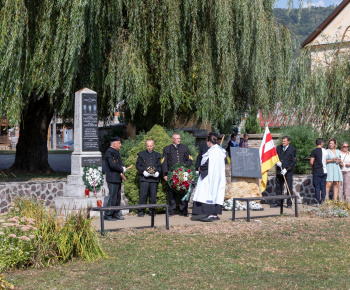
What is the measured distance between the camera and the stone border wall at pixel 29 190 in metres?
11.9

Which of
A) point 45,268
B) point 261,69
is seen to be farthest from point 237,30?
point 45,268

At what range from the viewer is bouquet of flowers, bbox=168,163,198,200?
1102 centimetres

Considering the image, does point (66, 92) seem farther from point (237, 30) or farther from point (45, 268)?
point (45, 268)

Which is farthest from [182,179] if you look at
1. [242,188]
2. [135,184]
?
[242,188]

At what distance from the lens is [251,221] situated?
1059 cm

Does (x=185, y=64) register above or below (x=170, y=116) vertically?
above

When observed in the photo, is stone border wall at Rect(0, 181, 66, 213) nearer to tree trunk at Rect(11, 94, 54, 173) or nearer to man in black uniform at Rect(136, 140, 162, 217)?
man in black uniform at Rect(136, 140, 162, 217)

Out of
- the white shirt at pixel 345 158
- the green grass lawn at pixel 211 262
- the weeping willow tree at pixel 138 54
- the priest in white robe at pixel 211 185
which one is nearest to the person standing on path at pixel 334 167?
the white shirt at pixel 345 158

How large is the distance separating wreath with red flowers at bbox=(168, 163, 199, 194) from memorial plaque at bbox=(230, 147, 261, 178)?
2086mm

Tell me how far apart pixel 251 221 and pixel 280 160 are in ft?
11.3

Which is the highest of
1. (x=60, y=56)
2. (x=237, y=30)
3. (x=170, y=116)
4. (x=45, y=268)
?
(x=237, y=30)

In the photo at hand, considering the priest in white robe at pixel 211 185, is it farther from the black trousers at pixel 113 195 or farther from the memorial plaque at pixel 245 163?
the memorial plaque at pixel 245 163

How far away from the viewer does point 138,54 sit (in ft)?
47.3

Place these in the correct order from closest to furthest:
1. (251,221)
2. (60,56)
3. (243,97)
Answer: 1. (251,221)
2. (60,56)
3. (243,97)
